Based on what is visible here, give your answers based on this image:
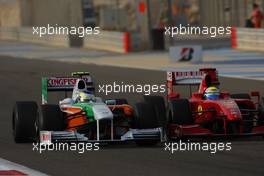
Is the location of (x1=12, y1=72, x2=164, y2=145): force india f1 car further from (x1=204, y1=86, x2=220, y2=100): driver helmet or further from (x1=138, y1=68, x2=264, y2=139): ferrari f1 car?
(x1=204, y1=86, x2=220, y2=100): driver helmet

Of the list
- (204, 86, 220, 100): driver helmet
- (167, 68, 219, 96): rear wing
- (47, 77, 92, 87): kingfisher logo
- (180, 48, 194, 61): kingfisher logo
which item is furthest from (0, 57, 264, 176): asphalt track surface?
(180, 48, 194, 61): kingfisher logo

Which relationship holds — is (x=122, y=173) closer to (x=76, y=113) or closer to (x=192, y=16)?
(x=76, y=113)

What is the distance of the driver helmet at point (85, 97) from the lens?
555 inches

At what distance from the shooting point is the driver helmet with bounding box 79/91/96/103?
46.3 feet

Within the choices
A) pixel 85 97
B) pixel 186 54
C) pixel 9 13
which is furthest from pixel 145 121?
pixel 9 13

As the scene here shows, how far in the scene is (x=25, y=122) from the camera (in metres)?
14.0

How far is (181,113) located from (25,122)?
2.20 meters

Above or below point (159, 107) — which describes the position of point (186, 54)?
above

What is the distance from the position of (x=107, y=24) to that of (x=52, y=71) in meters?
24.2

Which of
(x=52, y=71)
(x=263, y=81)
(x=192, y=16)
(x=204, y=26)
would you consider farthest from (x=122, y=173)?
(x=192, y=16)

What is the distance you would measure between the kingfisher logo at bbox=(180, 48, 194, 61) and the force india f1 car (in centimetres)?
Result: 1622

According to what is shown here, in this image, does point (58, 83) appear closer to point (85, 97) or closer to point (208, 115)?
point (85, 97)

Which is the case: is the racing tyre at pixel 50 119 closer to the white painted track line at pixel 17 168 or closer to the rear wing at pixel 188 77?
the white painted track line at pixel 17 168

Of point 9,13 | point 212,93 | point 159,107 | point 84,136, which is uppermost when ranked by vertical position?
point 9,13
